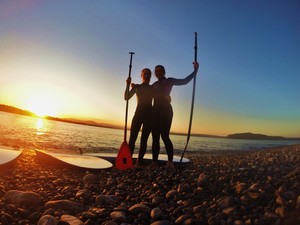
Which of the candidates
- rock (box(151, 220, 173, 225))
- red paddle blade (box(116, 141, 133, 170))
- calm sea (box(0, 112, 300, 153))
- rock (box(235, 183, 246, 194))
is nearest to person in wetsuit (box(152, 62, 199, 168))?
red paddle blade (box(116, 141, 133, 170))

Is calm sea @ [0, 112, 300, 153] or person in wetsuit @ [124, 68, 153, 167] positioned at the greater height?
person in wetsuit @ [124, 68, 153, 167]

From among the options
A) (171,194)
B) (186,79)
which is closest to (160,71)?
(186,79)

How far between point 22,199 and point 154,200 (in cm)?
211

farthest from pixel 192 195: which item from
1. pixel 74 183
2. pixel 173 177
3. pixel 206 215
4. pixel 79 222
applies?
pixel 74 183

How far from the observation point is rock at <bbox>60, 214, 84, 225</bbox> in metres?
3.63

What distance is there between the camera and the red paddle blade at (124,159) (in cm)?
790

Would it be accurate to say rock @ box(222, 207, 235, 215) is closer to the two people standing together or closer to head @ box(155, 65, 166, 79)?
the two people standing together

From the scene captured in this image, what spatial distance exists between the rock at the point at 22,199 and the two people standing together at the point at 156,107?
11.8 ft

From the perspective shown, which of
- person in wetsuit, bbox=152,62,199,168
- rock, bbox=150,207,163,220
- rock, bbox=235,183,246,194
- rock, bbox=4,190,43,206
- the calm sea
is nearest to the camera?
rock, bbox=150,207,163,220

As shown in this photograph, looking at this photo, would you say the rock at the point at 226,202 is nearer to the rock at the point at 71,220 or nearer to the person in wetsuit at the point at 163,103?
the rock at the point at 71,220

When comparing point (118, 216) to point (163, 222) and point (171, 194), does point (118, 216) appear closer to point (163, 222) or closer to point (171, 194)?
point (163, 222)

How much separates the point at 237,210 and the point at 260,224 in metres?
0.47

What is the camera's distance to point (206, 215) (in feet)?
12.7

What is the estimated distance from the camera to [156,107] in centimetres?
732
